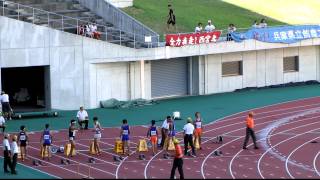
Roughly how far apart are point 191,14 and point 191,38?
24.4ft

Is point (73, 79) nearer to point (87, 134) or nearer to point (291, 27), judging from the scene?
point (87, 134)

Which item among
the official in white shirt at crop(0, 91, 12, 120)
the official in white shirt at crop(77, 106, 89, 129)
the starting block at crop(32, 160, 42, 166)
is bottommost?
the starting block at crop(32, 160, 42, 166)

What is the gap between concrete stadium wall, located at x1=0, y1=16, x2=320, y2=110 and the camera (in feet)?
145

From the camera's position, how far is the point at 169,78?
5038 centimetres

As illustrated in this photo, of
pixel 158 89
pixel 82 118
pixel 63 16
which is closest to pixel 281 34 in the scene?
pixel 158 89

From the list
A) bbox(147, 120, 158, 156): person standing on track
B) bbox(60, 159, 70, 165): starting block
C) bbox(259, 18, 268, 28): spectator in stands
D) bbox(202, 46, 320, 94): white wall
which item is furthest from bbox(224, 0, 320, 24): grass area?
A: bbox(60, 159, 70, 165): starting block

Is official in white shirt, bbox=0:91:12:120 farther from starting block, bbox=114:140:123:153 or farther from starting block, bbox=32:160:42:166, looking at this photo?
starting block, bbox=32:160:42:166

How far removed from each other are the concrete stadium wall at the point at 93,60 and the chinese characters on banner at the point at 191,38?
30cm

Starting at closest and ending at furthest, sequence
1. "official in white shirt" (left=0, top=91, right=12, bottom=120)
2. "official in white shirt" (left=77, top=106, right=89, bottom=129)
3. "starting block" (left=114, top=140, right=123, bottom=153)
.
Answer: "starting block" (left=114, top=140, right=123, bottom=153), "official in white shirt" (left=77, top=106, right=89, bottom=129), "official in white shirt" (left=0, top=91, right=12, bottom=120)

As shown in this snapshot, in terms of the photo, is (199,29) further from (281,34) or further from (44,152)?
(44,152)

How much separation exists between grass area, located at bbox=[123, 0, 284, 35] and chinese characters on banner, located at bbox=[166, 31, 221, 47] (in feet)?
9.40

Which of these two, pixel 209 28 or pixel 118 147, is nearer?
pixel 118 147

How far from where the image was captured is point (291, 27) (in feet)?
174

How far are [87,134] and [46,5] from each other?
11708 mm
